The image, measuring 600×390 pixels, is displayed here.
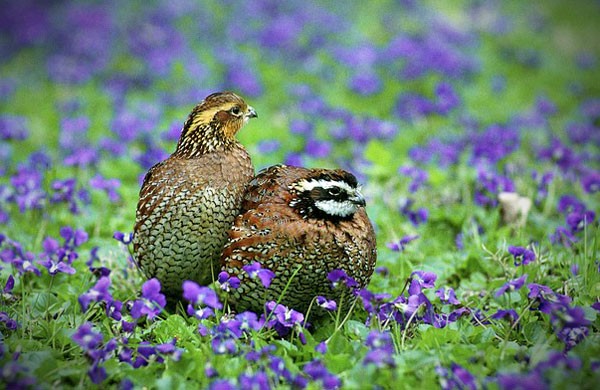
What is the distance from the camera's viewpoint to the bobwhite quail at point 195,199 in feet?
14.7

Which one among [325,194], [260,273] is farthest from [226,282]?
[325,194]

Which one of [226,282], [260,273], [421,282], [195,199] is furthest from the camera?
[195,199]

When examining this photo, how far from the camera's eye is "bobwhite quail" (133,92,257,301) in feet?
14.7

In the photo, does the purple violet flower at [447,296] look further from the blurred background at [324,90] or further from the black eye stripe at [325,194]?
the blurred background at [324,90]

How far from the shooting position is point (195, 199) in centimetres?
446

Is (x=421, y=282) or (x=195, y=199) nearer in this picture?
(x=421, y=282)

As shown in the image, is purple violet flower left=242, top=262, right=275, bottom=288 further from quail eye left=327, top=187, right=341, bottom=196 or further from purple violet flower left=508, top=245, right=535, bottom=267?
purple violet flower left=508, top=245, right=535, bottom=267

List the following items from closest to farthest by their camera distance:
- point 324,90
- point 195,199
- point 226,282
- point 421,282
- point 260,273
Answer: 1. point 260,273
2. point 226,282
3. point 421,282
4. point 195,199
5. point 324,90

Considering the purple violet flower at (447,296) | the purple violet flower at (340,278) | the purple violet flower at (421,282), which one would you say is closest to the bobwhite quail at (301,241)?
the purple violet flower at (340,278)

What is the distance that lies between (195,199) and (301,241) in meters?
0.75

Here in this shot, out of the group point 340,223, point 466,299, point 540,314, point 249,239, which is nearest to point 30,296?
point 249,239

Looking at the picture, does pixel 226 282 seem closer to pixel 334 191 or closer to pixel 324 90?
pixel 334 191

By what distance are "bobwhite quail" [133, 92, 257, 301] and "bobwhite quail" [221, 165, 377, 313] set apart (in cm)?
18

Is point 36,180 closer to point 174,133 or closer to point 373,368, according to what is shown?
point 174,133
